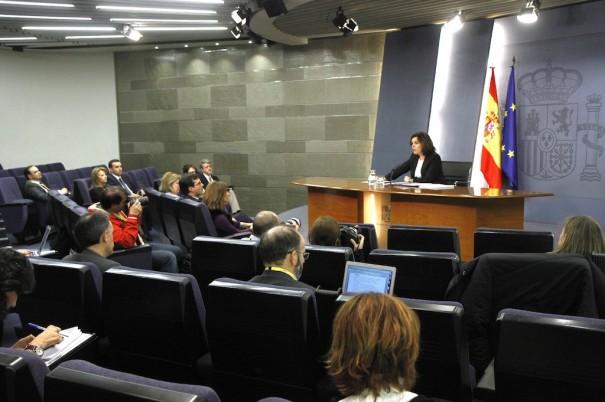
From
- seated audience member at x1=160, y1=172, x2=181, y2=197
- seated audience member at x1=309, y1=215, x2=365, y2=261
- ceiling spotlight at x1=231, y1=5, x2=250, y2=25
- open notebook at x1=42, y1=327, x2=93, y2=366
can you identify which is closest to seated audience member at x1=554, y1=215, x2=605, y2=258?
seated audience member at x1=309, y1=215, x2=365, y2=261

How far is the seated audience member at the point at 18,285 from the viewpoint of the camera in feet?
6.76

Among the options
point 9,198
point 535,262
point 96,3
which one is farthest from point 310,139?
point 535,262

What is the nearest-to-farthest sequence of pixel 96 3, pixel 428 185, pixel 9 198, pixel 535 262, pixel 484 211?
pixel 535 262
pixel 484 211
pixel 428 185
pixel 96 3
pixel 9 198

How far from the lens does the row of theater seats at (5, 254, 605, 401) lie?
5.87 ft

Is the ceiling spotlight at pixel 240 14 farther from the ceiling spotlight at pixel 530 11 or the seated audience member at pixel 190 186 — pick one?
the ceiling spotlight at pixel 530 11

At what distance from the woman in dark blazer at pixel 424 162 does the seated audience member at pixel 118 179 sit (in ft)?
13.3

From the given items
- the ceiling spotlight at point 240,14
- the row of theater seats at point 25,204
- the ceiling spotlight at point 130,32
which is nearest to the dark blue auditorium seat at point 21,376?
the row of theater seats at point 25,204

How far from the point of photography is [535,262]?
8.45ft

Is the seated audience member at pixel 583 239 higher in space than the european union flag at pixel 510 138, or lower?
lower

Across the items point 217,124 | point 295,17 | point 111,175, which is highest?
point 295,17

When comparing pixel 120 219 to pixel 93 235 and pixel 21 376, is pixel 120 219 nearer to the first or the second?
pixel 93 235

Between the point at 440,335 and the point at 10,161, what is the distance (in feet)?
37.0

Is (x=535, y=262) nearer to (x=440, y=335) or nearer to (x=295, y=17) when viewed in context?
(x=440, y=335)

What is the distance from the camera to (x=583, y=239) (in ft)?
8.84
